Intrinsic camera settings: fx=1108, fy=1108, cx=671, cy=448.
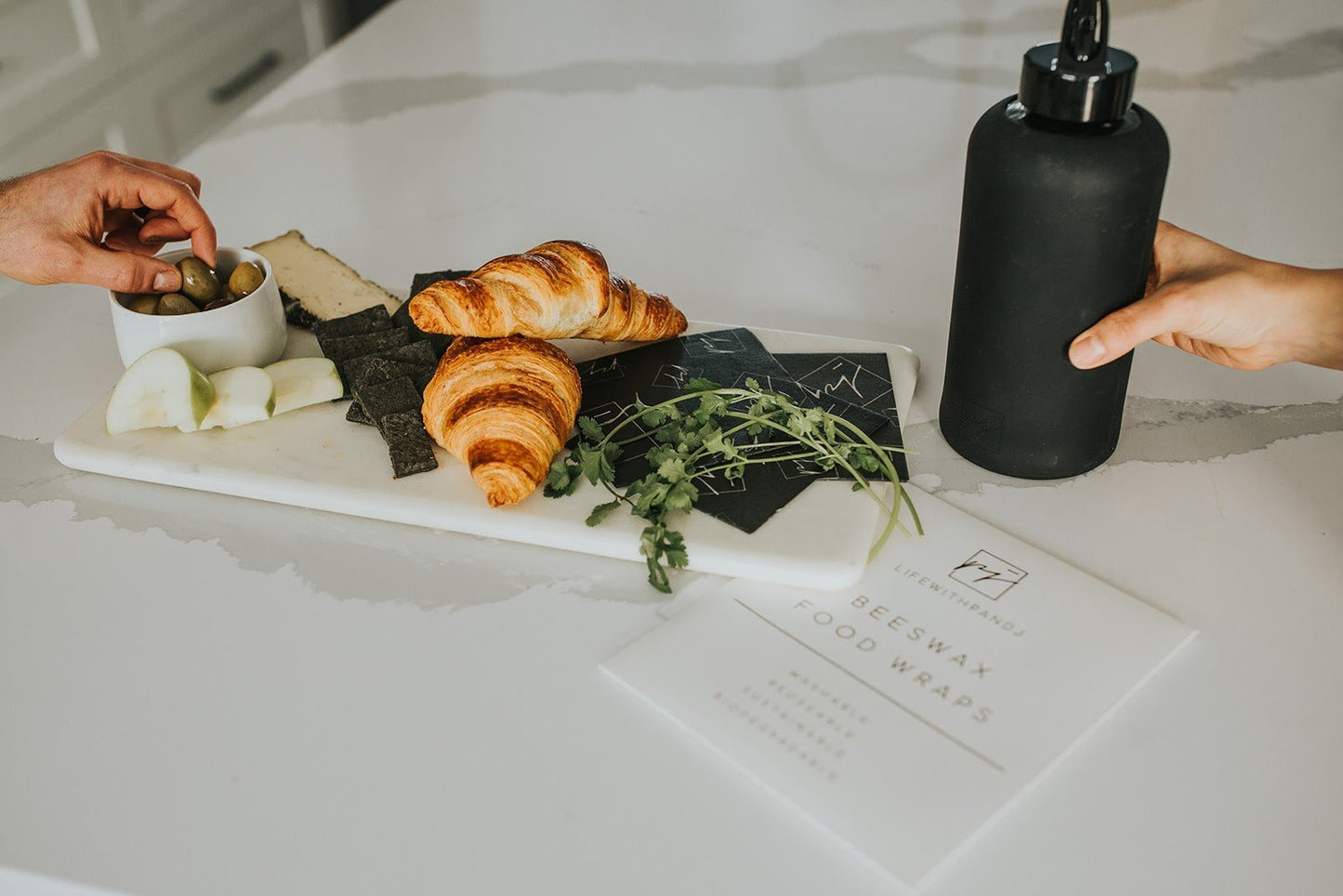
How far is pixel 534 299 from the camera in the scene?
0.92m

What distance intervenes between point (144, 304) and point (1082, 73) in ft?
2.58

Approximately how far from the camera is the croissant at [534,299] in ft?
2.94

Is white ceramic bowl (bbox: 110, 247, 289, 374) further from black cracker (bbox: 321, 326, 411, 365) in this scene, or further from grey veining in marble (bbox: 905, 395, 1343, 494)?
grey veining in marble (bbox: 905, 395, 1343, 494)

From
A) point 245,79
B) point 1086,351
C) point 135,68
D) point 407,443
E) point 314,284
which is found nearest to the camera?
point 1086,351

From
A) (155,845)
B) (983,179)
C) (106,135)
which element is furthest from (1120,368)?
(106,135)

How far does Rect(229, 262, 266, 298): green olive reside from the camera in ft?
3.30

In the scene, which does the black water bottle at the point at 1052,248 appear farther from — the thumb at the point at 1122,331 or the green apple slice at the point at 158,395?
the green apple slice at the point at 158,395

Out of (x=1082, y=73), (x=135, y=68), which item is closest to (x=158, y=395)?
(x=1082, y=73)

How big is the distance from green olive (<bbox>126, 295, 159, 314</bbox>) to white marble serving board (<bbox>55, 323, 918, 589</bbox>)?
94 mm

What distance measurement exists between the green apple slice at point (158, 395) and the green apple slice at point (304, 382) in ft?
0.21

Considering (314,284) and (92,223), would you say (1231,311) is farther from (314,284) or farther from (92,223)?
(92,223)

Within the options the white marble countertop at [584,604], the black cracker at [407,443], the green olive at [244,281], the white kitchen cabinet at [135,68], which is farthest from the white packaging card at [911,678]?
the white kitchen cabinet at [135,68]

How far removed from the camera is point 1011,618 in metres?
0.75

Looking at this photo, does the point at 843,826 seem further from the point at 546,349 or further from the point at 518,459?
the point at 546,349
